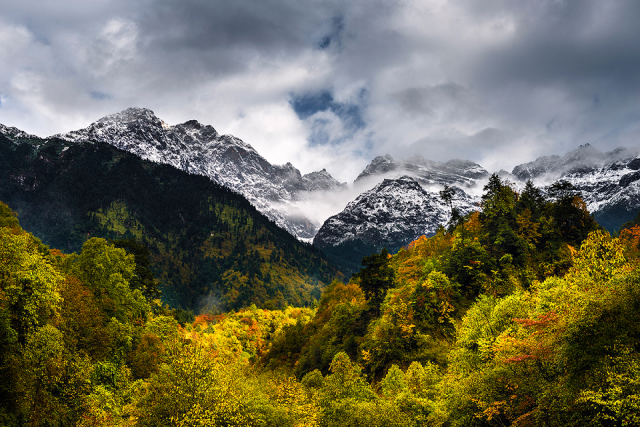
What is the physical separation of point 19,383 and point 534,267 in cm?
7080

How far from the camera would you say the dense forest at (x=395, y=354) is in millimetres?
22609

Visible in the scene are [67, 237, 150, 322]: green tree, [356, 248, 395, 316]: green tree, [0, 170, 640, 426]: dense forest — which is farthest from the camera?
[356, 248, 395, 316]: green tree

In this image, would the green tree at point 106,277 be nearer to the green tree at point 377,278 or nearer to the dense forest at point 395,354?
the dense forest at point 395,354

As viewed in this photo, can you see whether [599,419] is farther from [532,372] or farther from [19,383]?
[19,383]

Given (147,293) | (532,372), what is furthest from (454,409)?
(147,293)

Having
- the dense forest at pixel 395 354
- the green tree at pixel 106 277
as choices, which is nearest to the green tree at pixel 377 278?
the dense forest at pixel 395 354

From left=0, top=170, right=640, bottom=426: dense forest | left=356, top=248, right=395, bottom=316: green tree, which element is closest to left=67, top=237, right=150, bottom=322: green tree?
left=0, top=170, right=640, bottom=426: dense forest

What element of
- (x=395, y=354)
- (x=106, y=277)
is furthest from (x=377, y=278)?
(x=106, y=277)

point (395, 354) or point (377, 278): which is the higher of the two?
point (377, 278)

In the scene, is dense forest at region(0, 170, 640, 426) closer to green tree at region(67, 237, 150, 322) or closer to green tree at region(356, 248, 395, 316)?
green tree at region(67, 237, 150, 322)

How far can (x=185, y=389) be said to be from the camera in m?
30.0

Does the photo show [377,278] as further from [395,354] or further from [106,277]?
[106,277]

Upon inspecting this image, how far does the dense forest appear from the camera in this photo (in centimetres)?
2261

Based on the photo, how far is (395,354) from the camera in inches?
2227
